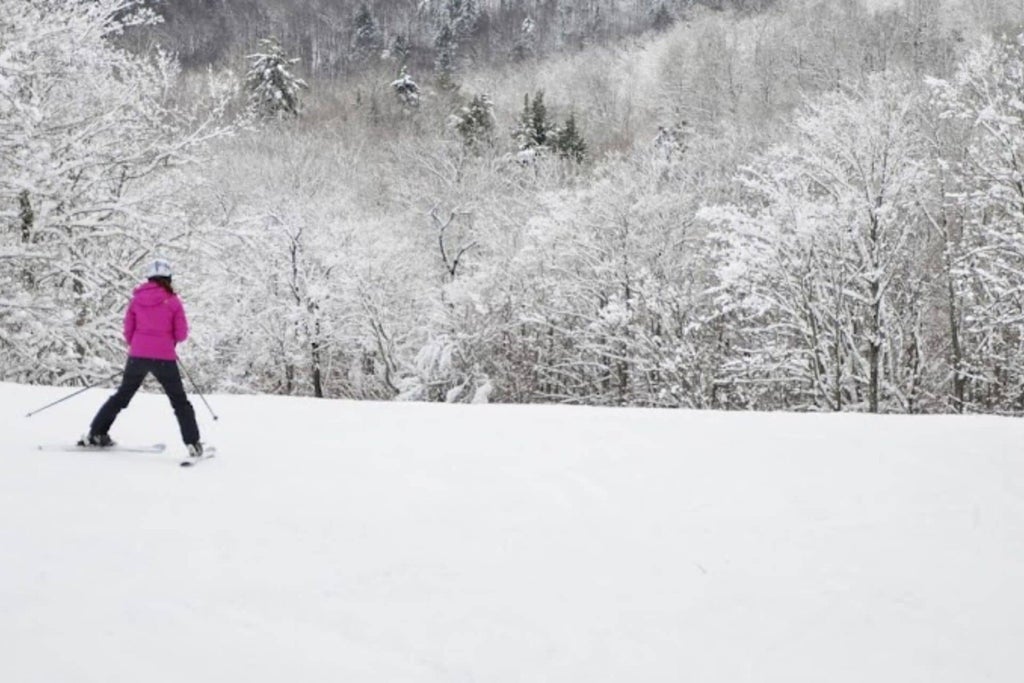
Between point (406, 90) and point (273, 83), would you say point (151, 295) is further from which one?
point (406, 90)

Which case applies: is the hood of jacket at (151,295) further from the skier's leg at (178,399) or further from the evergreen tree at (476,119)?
the evergreen tree at (476,119)

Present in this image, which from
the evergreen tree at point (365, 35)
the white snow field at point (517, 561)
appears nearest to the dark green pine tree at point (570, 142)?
the white snow field at point (517, 561)

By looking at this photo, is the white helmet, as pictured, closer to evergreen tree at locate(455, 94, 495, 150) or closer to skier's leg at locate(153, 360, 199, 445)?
skier's leg at locate(153, 360, 199, 445)

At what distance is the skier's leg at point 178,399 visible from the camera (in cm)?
544

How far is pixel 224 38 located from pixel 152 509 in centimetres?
8385

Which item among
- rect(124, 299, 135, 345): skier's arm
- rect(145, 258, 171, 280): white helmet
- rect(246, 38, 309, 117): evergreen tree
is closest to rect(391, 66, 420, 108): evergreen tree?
rect(246, 38, 309, 117): evergreen tree

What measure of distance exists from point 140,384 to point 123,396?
24cm

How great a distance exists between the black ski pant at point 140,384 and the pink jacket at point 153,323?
62mm

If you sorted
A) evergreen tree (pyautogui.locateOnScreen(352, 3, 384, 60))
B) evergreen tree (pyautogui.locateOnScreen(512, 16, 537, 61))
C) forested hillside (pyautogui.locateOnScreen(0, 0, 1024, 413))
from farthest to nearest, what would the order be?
evergreen tree (pyautogui.locateOnScreen(512, 16, 537, 61)) < evergreen tree (pyautogui.locateOnScreen(352, 3, 384, 60)) < forested hillside (pyautogui.locateOnScreen(0, 0, 1024, 413))

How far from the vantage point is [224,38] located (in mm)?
76312

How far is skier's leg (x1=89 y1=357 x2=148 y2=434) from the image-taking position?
219 inches

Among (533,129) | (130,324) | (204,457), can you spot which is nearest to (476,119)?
(533,129)

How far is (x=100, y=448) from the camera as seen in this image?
18.5 feet

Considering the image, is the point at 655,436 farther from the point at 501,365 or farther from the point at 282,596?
the point at 501,365
